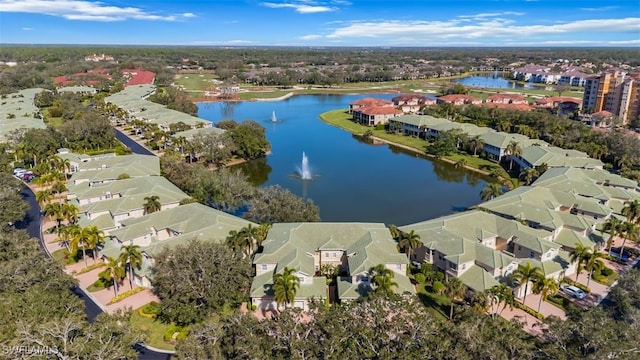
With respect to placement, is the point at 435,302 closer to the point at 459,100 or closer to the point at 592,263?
the point at 592,263

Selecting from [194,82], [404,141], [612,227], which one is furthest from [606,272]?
[194,82]

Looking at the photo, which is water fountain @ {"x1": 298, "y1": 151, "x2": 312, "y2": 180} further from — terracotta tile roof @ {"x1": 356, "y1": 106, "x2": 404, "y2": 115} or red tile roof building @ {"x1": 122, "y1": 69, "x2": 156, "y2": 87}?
red tile roof building @ {"x1": 122, "y1": 69, "x2": 156, "y2": 87}

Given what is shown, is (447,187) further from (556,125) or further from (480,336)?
(480,336)

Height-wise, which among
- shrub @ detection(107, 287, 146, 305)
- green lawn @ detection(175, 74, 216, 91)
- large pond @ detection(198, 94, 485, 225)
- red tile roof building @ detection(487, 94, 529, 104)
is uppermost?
green lawn @ detection(175, 74, 216, 91)

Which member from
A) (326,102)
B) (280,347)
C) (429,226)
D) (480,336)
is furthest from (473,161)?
(326,102)

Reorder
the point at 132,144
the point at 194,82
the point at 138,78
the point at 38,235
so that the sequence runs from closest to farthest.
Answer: the point at 38,235 → the point at 132,144 → the point at 138,78 → the point at 194,82

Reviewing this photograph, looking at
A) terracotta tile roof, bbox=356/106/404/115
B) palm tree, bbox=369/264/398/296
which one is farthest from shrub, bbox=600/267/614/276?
terracotta tile roof, bbox=356/106/404/115
